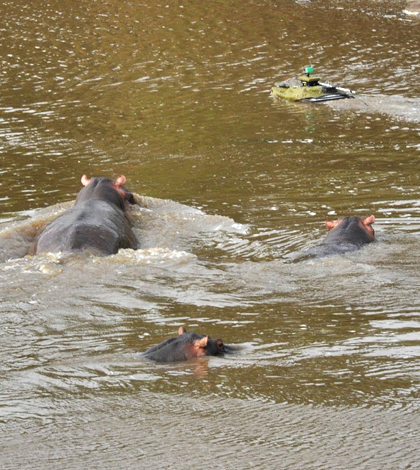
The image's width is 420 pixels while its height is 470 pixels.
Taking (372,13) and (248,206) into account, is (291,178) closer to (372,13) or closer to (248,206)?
(248,206)

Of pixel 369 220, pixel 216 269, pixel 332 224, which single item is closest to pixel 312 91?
pixel 332 224

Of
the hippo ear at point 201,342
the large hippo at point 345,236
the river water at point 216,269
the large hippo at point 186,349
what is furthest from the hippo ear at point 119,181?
the hippo ear at point 201,342

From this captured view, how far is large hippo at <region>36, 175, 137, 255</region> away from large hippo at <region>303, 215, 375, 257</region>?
1874 mm

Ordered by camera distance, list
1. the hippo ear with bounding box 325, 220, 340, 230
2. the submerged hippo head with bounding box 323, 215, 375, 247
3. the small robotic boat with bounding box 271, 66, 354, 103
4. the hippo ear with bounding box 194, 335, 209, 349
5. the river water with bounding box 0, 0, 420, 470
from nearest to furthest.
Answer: the river water with bounding box 0, 0, 420, 470 < the hippo ear with bounding box 194, 335, 209, 349 < the submerged hippo head with bounding box 323, 215, 375, 247 < the hippo ear with bounding box 325, 220, 340, 230 < the small robotic boat with bounding box 271, 66, 354, 103

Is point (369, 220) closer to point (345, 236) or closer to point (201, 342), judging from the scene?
point (345, 236)

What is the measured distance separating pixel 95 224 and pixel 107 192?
1263 mm

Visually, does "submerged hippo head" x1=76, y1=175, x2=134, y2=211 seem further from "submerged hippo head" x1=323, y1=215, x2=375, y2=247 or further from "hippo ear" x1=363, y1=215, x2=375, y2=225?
"hippo ear" x1=363, y1=215, x2=375, y2=225

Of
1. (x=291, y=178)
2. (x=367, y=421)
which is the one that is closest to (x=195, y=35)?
(x=291, y=178)

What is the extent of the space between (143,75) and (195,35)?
15.3ft

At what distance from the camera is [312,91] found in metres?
16.6

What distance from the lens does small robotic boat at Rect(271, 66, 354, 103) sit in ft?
54.2

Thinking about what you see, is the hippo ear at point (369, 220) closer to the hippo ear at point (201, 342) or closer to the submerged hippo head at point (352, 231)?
the submerged hippo head at point (352, 231)

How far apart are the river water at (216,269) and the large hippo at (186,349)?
8 centimetres

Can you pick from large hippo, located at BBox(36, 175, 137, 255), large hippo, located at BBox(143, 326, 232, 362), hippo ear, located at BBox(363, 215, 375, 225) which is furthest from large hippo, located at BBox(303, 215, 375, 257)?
large hippo, located at BBox(143, 326, 232, 362)
